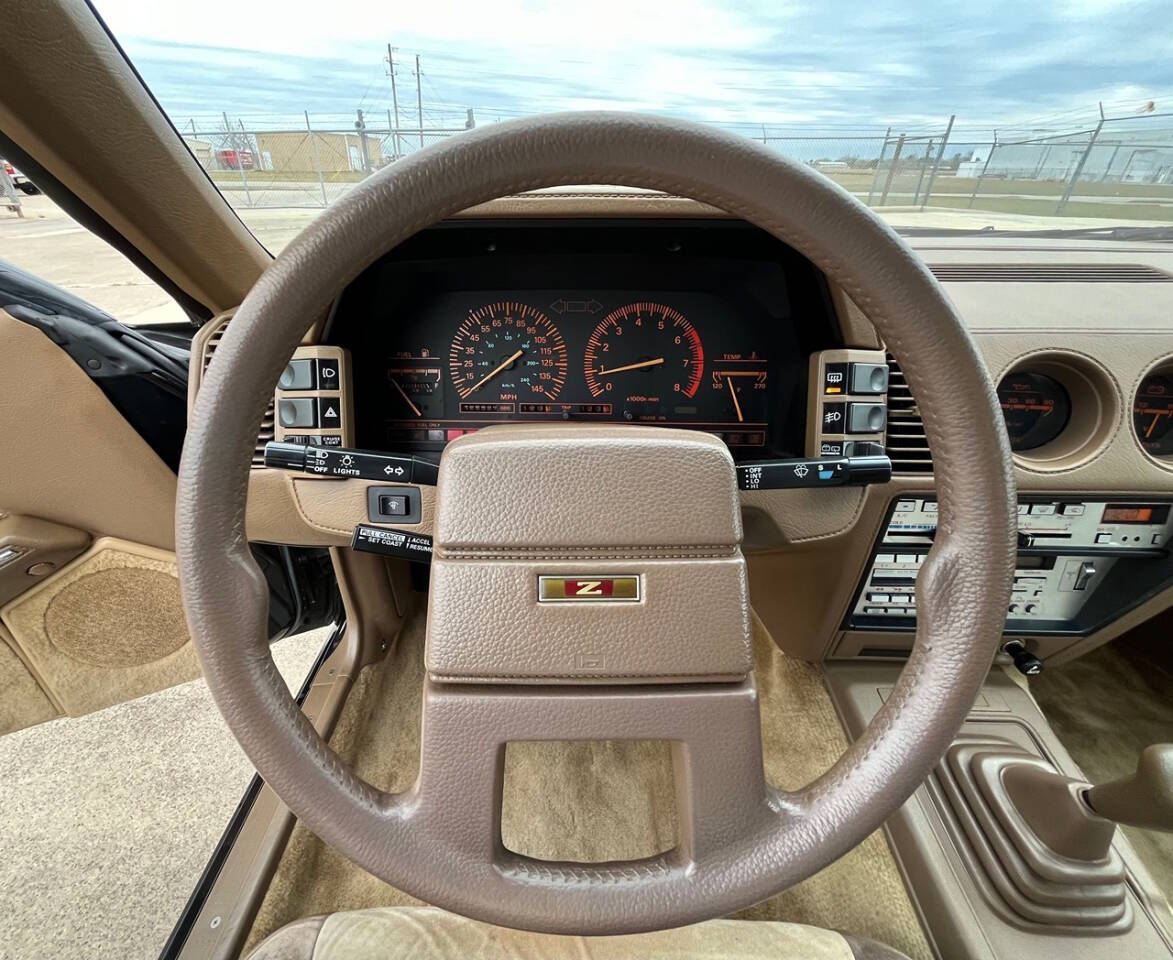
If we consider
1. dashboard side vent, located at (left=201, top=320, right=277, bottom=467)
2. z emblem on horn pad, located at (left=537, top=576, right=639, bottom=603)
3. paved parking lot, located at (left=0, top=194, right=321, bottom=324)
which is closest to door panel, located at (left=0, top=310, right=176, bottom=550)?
paved parking lot, located at (left=0, top=194, right=321, bottom=324)

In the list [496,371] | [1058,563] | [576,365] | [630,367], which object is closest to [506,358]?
[496,371]

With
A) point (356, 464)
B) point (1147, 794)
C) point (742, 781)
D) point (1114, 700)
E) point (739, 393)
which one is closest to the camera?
point (742, 781)

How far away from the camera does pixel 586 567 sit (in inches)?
28.6

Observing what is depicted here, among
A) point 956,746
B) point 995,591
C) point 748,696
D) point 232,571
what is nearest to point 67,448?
point 232,571

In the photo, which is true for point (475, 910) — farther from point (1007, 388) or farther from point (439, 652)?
point (1007, 388)

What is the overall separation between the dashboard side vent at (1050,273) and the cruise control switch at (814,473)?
547 millimetres

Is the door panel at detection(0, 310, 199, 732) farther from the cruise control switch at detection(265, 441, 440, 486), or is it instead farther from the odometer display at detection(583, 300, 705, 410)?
the odometer display at detection(583, 300, 705, 410)

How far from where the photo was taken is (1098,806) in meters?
1.04

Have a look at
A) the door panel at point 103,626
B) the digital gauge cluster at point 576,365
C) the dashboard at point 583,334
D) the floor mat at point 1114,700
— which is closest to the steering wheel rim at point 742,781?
the dashboard at point 583,334

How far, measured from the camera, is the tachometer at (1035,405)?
4.68ft

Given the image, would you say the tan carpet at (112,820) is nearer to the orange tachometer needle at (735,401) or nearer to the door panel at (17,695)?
the door panel at (17,695)

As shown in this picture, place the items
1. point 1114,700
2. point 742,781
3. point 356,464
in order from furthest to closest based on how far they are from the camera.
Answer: point 1114,700, point 356,464, point 742,781

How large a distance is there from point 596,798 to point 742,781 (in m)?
0.97

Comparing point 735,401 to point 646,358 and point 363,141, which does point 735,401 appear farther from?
point 363,141
